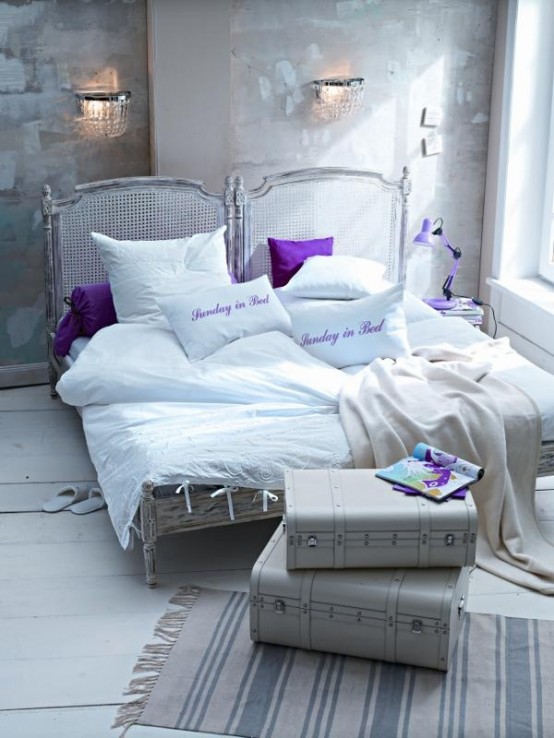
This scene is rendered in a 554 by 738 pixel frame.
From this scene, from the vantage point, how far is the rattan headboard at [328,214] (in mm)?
5098

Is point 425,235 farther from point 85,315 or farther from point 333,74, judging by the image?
point 85,315

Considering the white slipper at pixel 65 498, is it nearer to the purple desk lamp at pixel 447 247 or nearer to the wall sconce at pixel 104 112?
the wall sconce at pixel 104 112

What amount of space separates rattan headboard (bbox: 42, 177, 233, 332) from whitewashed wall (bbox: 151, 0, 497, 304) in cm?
18

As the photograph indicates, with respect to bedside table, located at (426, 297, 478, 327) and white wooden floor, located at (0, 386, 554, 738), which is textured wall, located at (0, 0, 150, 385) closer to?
white wooden floor, located at (0, 386, 554, 738)

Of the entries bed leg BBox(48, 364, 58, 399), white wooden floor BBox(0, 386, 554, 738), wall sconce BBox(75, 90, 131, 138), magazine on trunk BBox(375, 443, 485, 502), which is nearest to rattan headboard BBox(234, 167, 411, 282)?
wall sconce BBox(75, 90, 131, 138)

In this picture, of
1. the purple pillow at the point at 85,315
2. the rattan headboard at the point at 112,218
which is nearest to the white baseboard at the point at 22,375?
the rattan headboard at the point at 112,218

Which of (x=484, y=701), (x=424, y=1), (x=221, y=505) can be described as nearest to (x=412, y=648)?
(x=484, y=701)

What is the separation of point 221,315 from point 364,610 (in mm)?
1844

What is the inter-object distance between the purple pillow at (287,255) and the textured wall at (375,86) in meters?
0.43

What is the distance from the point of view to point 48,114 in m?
4.91

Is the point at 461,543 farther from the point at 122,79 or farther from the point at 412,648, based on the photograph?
the point at 122,79

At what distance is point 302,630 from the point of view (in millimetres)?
2836

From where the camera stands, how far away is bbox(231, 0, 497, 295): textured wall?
5117mm

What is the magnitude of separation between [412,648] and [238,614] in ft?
1.93
